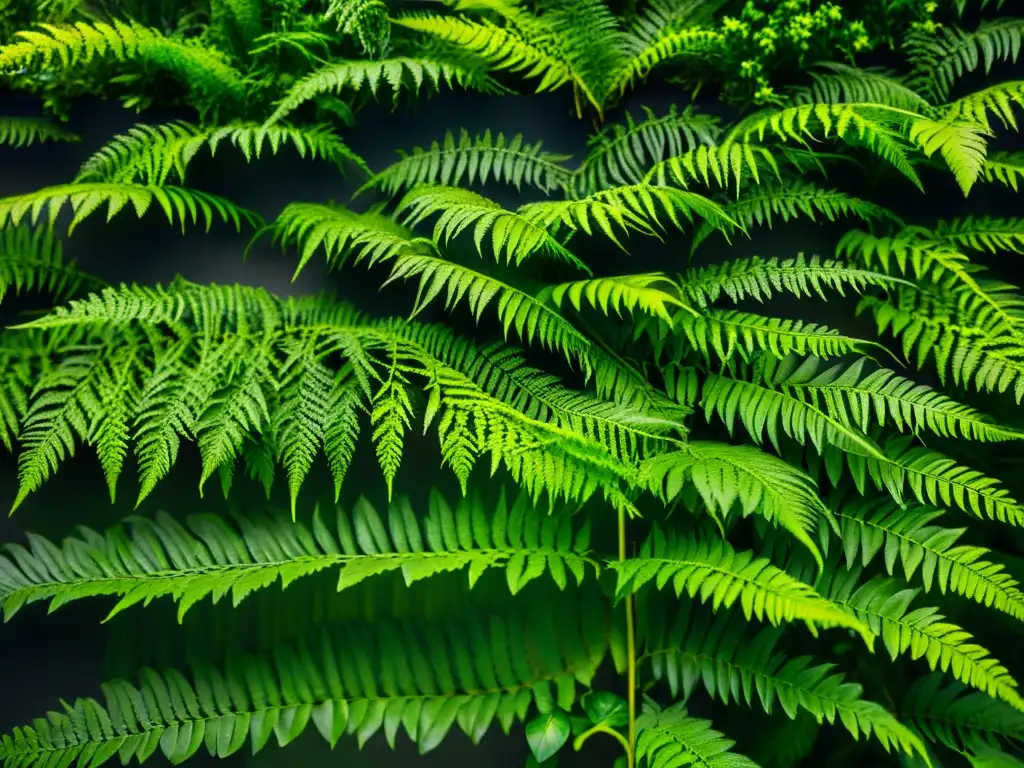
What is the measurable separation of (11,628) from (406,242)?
1.33 meters

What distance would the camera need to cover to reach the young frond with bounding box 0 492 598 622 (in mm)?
1477

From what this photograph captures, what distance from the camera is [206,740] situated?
1467 millimetres

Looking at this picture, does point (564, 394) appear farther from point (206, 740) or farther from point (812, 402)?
point (206, 740)

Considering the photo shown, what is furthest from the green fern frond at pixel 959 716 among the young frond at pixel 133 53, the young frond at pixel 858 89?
the young frond at pixel 133 53

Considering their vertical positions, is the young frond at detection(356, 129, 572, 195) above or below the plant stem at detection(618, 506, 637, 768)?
above

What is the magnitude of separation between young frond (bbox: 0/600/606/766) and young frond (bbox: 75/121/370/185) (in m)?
1.06

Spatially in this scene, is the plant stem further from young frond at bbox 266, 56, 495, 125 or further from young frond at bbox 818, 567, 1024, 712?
young frond at bbox 266, 56, 495, 125

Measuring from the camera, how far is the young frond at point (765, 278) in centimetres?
152

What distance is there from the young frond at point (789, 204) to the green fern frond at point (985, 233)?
4.5 inches

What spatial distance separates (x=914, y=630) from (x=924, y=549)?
166 mm

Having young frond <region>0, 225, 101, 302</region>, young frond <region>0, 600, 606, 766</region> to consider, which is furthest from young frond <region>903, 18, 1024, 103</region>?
young frond <region>0, 225, 101, 302</region>

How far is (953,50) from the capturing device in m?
1.74

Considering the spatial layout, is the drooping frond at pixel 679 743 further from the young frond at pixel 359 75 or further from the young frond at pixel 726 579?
the young frond at pixel 359 75

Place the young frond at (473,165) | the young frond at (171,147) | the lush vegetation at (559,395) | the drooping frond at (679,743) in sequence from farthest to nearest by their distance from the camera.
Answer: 1. the young frond at (473,165)
2. the young frond at (171,147)
3. the lush vegetation at (559,395)
4. the drooping frond at (679,743)
